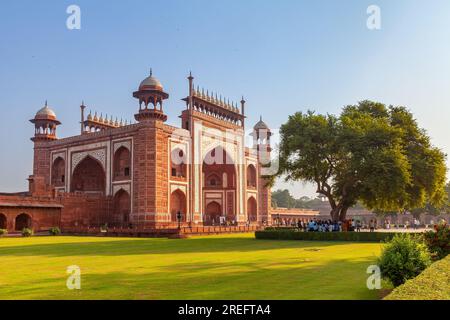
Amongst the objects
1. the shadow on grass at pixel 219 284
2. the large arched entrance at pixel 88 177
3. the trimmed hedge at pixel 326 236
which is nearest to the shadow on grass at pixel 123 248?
the trimmed hedge at pixel 326 236

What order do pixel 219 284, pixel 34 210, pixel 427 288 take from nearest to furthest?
pixel 427 288 → pixel 219 284 → pixel 34 210

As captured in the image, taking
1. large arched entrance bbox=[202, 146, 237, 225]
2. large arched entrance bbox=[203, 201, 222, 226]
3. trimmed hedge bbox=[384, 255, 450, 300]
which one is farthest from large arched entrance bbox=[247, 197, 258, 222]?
trimmed hedge bbox=[384, 255, 450, 300]

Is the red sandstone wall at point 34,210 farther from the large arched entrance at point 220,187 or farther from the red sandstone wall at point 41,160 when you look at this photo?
the large arched entrance at point 220,187

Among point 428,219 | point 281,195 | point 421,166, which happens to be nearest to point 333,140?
point 421,166

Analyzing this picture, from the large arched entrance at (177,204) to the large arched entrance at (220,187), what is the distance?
8.14m

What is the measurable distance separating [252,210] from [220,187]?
7304 millimetres

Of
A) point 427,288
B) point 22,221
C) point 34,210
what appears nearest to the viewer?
point 427,288

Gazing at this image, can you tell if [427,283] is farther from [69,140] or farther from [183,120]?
[69,140]

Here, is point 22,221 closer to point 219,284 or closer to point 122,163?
point 122,163

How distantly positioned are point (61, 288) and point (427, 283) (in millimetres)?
6838

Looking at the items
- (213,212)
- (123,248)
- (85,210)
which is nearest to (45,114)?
(85,210)

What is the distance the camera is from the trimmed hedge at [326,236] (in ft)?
82.7

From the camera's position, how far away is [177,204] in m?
45.3

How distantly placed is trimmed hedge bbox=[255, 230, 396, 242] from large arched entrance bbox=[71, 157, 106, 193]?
25619 mm
